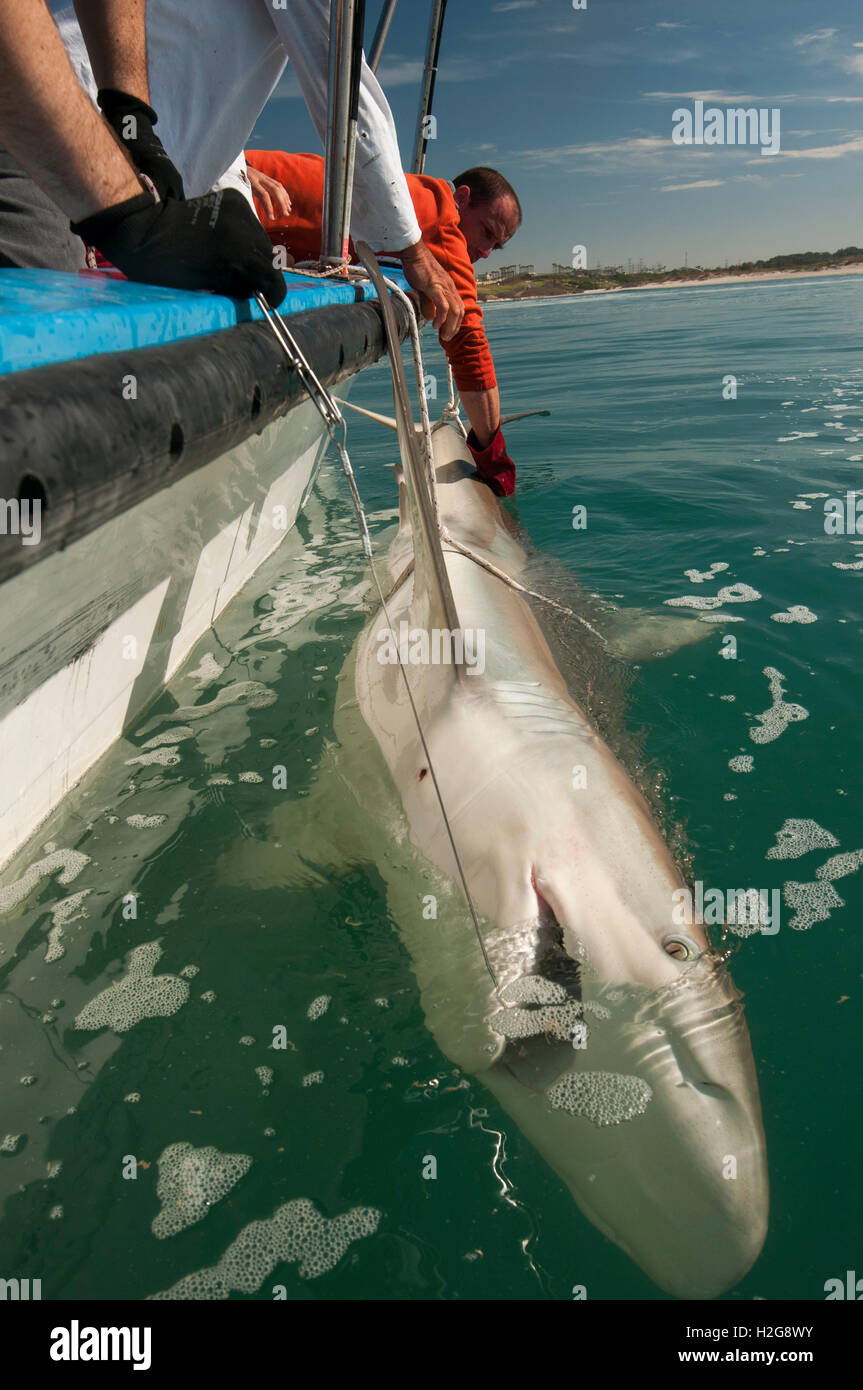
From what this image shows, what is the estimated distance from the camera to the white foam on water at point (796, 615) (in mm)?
Result: 3772

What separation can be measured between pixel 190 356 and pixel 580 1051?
1.64 meters

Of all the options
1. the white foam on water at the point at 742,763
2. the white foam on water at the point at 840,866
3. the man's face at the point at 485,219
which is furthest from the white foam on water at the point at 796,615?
the man's face at the point at 485,219

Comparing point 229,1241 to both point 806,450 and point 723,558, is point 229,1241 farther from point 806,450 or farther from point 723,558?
point 806,450

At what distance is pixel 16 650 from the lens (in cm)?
178

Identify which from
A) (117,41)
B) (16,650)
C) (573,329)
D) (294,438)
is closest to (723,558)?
(294,438)

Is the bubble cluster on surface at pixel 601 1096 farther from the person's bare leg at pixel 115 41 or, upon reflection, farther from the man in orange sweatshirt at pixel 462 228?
the man in orange sweatshirt at pixel 462 228

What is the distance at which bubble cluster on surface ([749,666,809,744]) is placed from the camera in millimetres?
2881

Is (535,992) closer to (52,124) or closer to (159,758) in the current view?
(159,758)

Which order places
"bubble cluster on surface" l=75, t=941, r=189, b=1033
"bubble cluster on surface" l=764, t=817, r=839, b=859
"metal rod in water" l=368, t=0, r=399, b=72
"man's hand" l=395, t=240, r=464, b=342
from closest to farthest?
"bubble cluster on surface" l=75, t=941, r=189, b=1033, "bubble cluster on surface" l=764, t=817, r=839, b=859, "man's hand" l=395, t=240, r=464, b=342, "metal rod in water" l=368, t=0, r=399, b=72

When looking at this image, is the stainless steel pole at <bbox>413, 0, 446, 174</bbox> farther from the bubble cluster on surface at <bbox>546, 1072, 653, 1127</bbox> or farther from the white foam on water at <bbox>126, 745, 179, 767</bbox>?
the bubble cluster on surface at <bbox>546, 1072, 653, 1127</bbox>

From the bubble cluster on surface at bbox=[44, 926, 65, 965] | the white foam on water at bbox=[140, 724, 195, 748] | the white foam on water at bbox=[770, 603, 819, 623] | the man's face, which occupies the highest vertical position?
the man's face

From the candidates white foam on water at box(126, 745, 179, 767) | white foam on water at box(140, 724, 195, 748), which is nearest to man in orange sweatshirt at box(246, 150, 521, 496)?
white foam on water at box(140, 724, 195, 748)

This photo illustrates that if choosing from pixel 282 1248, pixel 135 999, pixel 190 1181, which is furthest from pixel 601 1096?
pixel 135 999

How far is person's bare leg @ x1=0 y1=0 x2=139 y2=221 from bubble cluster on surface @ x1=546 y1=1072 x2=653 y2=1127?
2.02 meters
